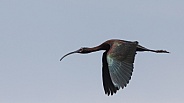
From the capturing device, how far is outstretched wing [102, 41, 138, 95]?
A: 26.8m

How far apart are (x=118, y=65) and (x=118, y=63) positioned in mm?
103

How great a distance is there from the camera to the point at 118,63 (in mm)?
27359

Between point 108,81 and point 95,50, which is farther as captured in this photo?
point 95,50

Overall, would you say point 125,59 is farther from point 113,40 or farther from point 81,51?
point 81,51

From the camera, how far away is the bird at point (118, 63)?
87.9 ft

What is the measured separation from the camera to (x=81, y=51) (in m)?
32.2

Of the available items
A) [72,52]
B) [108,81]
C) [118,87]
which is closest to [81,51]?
[72,52]

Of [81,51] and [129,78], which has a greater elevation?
[81,51]

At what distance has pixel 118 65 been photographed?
27281mm

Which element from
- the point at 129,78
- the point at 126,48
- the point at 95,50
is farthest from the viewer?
the point at 95,50

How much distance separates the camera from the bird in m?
26.8

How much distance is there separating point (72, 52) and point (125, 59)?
5.24 metres

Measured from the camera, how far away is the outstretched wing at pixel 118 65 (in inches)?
1054

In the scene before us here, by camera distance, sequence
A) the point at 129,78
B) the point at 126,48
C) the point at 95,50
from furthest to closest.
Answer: the point at 95,50
the point at 126,48
the point at 129,78
